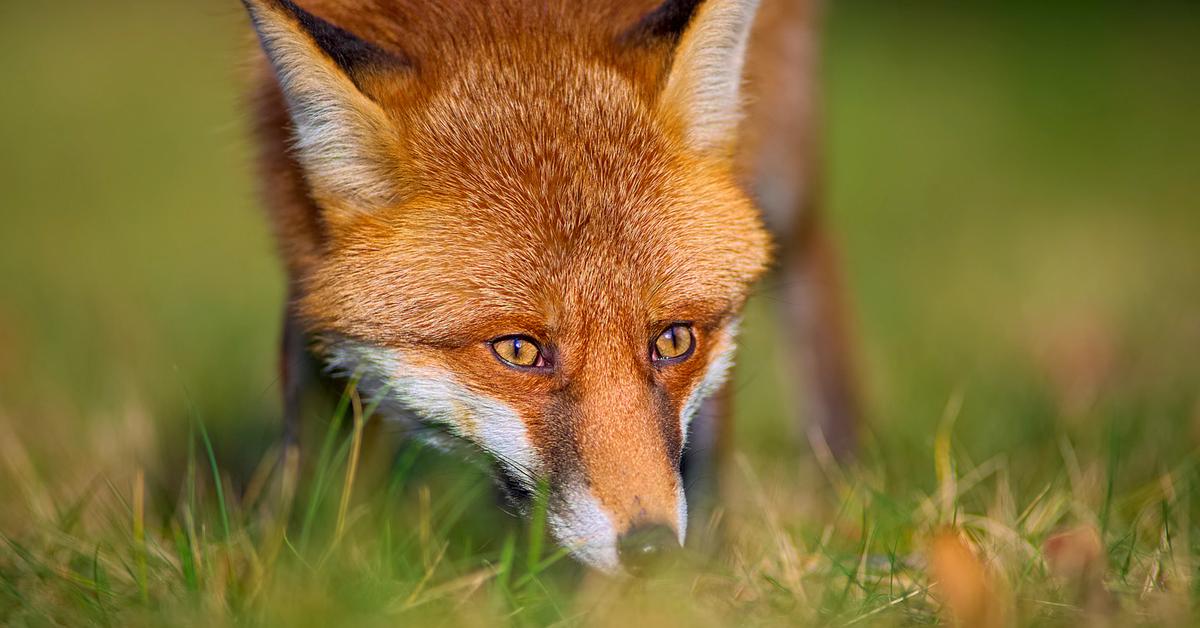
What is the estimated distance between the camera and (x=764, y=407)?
4941 millimetres

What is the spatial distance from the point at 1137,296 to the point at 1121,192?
2928 millimetres

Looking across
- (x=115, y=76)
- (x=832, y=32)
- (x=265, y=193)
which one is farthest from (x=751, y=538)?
(x=832, y=32)

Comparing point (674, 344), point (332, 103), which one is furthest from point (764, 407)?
point (332, 103)

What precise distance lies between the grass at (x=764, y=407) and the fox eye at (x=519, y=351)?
0.37 m

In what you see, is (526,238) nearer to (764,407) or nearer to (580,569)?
(580,569)

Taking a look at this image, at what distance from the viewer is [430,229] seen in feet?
8.05

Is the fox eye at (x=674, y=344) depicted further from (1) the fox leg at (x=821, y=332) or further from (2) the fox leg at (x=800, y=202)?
(1) the fox leg at (x=821, y=332)

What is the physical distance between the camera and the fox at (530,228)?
7.67 feet

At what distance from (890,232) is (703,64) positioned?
5047 mm

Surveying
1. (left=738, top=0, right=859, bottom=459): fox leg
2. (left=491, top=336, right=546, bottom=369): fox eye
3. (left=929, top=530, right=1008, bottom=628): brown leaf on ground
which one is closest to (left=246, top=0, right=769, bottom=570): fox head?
(left=491, top=336, right=546, bottom=369): fox eye

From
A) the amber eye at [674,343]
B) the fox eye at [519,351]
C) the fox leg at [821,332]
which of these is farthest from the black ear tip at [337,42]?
the fox leg at [821,332]

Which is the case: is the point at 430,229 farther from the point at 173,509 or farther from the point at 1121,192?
the point at 1121,192

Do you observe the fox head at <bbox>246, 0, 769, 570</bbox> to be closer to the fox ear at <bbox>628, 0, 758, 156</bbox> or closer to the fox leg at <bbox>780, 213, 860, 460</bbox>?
the fox ear at <bbox>628, 0, 758, 156</bbox>

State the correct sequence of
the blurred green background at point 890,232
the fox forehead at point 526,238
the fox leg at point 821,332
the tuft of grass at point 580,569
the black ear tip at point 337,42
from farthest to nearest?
the fox leg at point 821,332
the blurred green background at point 890,232
the fox forehead at point 526,238
the black ear tip at point 337,42
the tuft of grass at point 580,569
